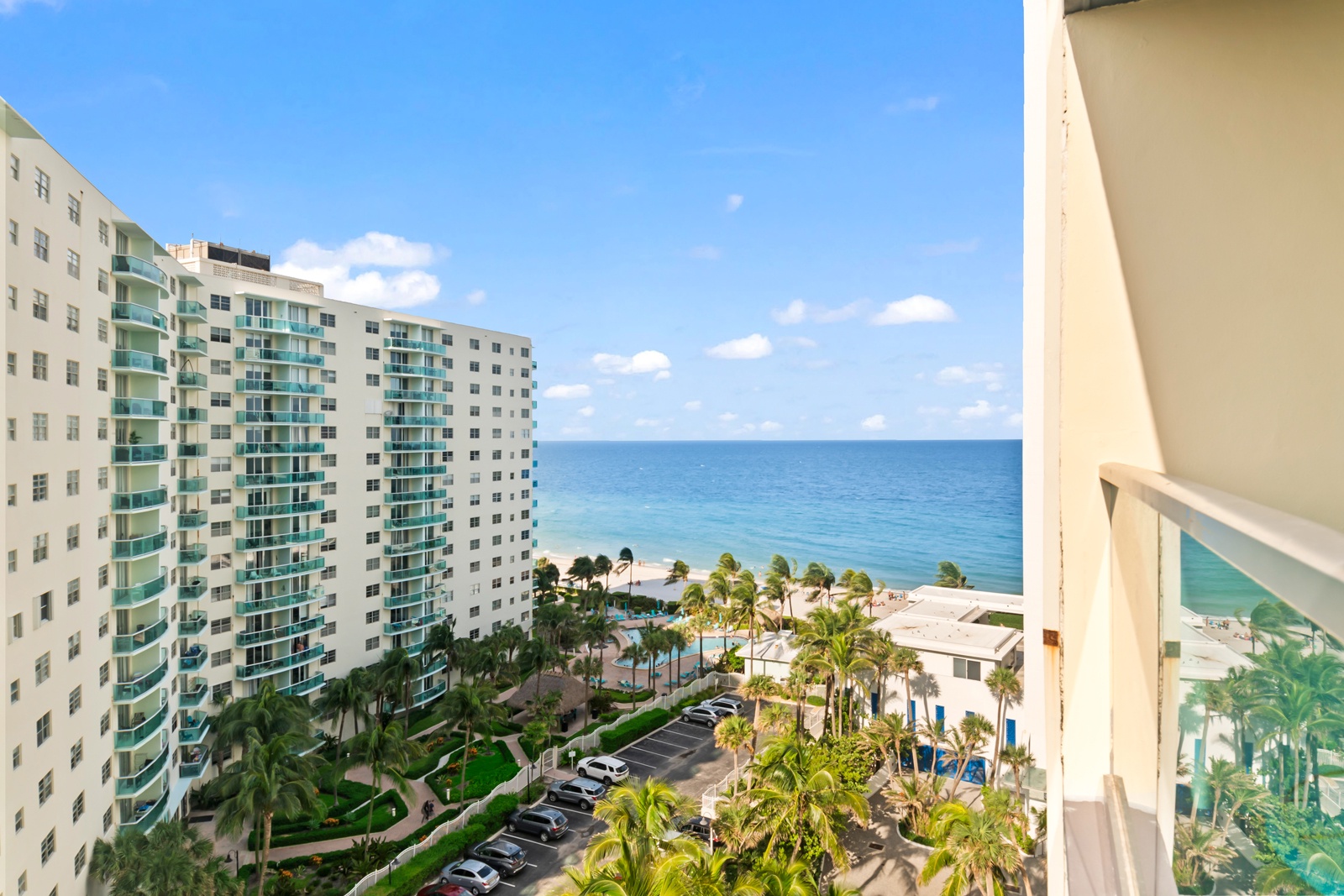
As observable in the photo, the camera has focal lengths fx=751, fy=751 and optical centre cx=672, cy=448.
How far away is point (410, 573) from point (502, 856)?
1858cm

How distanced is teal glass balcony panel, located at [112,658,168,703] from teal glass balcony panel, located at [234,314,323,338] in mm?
15734

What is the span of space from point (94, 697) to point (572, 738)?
19.9 m

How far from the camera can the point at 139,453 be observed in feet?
82.0

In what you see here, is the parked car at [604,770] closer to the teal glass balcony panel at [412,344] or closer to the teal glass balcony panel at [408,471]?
the teal glass balcony panel at [408,471]

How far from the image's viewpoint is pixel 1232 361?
230cm

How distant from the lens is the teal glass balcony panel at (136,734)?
2314 cm

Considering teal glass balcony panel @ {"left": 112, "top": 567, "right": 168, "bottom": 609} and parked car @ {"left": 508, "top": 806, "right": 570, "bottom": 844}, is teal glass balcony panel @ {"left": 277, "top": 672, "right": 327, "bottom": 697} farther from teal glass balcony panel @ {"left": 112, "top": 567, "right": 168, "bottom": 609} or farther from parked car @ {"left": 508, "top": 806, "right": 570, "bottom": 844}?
parked car @ {"left": 508, "top": 806, "right": 570, "bottom": 844}

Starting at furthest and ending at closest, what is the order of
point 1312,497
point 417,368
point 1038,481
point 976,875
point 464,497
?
point 464,497, point 417,368, point 976,875, point 1038,481, point 1312,497

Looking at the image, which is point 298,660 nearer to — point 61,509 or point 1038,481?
point 61,509

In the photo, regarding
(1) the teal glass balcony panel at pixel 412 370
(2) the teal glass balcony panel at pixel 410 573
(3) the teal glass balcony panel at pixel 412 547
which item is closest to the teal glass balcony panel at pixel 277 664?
(2) the teal glass balcony panel at pixel 410 573

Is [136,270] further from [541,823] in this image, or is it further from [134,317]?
[541,823]

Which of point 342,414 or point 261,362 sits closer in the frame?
point 261,362

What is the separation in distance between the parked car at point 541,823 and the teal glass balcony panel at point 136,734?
12.6 m

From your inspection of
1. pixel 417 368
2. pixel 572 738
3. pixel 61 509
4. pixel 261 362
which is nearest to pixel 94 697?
pixel 61 509
